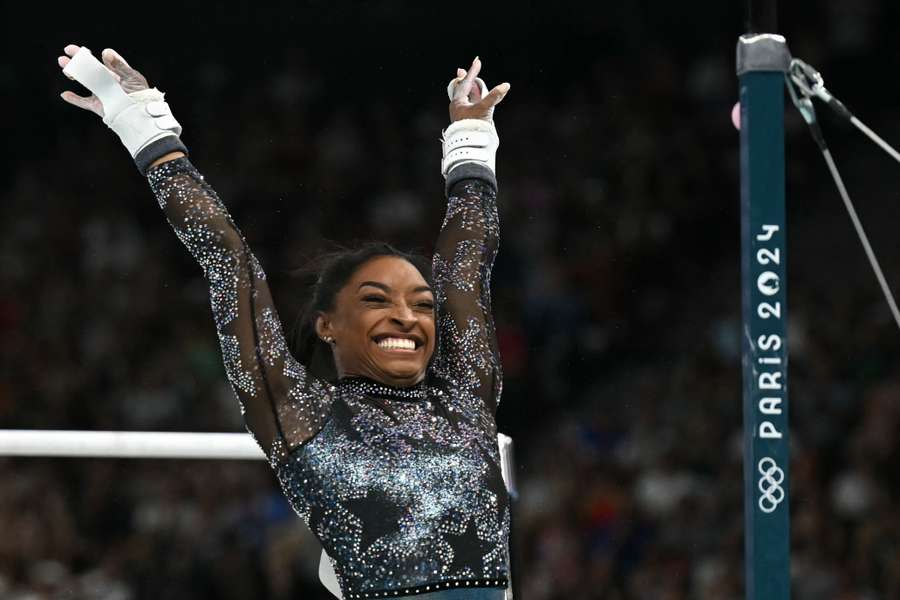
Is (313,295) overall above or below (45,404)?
below

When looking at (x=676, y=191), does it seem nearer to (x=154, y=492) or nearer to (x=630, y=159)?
(x=630, y=159)

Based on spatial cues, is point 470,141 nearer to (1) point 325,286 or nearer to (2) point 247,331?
(1) point 325,286

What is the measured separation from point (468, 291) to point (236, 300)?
20.1 inches

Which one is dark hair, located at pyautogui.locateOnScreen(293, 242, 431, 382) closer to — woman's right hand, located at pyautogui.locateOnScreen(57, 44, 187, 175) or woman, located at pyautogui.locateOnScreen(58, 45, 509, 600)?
woman, located at pyautogui.locateOnScreen(58, 45, 509, 600)

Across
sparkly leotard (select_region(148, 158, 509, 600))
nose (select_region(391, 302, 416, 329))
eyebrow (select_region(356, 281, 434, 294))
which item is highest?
eyebrow (select_region(356, 281, 434, 294))

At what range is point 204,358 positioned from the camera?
20.9ft

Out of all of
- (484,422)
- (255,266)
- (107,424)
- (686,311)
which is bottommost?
(484,422)

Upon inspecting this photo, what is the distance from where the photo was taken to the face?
2502 millimetres

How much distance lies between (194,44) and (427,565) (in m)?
5.15

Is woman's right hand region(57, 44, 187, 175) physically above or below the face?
above

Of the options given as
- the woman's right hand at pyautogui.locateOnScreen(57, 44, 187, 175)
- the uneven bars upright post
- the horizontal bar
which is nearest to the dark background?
the horizontal bar

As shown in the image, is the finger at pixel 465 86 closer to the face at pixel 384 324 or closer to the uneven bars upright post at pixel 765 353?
the face at pixel 384 324

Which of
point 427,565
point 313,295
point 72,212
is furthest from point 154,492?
point 427,565

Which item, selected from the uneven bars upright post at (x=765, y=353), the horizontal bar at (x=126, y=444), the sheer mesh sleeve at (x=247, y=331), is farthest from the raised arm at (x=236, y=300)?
the uneven bars upright post at (x=765, y=353)
